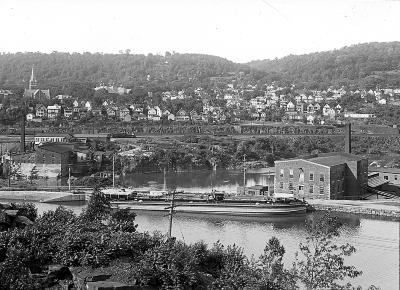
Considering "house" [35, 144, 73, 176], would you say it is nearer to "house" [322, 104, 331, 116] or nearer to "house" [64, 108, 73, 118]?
"house" [64, 108, 73, 118]

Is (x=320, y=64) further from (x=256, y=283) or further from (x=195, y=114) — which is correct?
(x=256, y=283)

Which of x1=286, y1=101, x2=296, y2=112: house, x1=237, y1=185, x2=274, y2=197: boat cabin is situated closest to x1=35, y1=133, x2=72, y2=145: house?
x1=237, y1=185, x2=274, y2=197: boat cabin

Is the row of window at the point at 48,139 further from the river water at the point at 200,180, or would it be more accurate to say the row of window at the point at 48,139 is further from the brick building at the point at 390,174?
the brick building at the point at 390,174

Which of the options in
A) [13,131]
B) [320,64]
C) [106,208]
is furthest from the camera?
[320,64]

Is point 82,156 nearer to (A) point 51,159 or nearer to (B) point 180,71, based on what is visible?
(A) point 51,159

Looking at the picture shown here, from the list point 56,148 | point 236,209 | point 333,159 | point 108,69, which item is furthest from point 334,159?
point 108,69

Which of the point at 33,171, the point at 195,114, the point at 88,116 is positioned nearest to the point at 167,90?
the point at 195,114

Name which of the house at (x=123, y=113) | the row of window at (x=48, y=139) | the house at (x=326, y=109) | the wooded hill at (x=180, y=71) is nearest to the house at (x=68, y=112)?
the house at (x=123, y=113)
